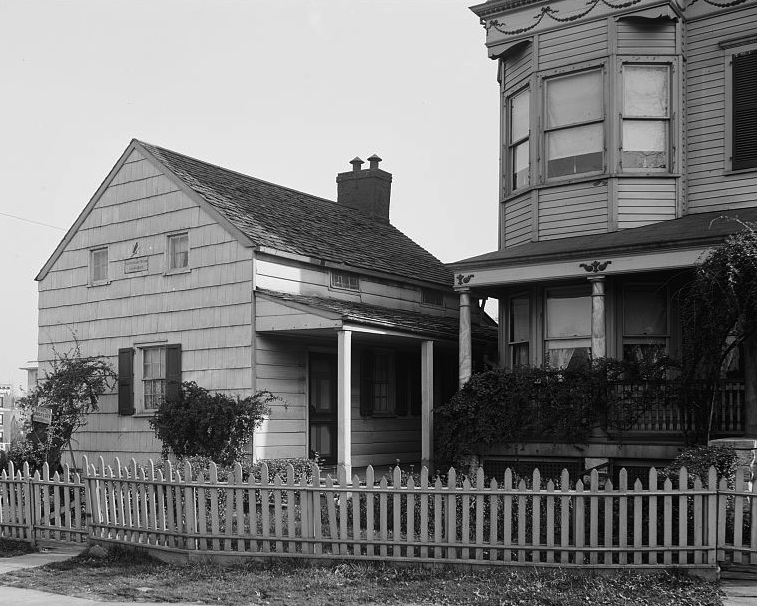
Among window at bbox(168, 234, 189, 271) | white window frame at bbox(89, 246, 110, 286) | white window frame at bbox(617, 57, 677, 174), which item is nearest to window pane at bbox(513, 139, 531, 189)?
white window frame at bbox(617, 57, 677, 174)

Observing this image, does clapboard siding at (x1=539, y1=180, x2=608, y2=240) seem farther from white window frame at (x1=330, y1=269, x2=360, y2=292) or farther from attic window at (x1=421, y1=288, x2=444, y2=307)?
attic window at (x1=421, y1=288, x2=444, y2=307)

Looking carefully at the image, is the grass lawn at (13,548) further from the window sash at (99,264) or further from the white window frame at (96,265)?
the window sash at (99,264)

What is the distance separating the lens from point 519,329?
16.7 metres

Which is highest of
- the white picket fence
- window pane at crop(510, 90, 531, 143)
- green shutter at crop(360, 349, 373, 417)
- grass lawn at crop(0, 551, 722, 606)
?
window pane at crop(510, 90, 531, 143)

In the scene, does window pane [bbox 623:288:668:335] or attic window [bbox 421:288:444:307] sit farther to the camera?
attic window [bbox 421:288:444:307]

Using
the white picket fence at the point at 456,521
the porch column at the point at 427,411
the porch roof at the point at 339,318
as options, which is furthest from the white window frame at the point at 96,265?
the white picket fence at the point at 456,521

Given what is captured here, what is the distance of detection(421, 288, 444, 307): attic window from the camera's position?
69.4ft

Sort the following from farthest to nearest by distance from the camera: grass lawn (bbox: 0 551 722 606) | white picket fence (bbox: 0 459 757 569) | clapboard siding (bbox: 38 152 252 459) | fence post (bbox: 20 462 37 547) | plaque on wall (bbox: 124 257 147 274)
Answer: plaque on wall (bbox: 124 257 147 274)
clapboard siding (bbox: 38 152 252 459)
fence post (bbox: 20 462 37 547)
white picket fence (bbox: 0 459 757 569)
grass lawn (bbox: 0 551 722 606)

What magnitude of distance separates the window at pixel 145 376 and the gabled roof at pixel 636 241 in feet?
19.3

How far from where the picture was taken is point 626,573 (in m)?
8.84

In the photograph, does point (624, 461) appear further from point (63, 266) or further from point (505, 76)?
point (63, 266)

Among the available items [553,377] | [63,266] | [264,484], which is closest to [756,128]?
[553,377]

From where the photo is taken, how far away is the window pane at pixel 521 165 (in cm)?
1681

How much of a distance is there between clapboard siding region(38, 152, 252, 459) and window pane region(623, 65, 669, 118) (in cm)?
701
